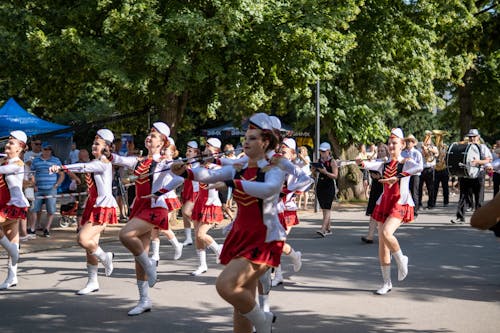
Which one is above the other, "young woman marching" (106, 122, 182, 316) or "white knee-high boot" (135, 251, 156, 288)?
"young woman marching" (106, 122, 182, 316)

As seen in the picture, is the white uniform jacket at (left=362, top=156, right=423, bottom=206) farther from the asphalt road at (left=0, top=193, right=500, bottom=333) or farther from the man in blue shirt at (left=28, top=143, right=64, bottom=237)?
the man in blue shirt at (left=28, top=143, right=64, bottom=237)

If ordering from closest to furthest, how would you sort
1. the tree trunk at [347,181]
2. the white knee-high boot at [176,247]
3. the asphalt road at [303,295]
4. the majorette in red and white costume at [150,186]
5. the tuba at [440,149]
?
the asphalt road at [303,295] → the majorette in red and white costume at [150,186] → the white knee-high boot at [176,247] → the tuba at [440,149] → the tree trunk at [347,181]

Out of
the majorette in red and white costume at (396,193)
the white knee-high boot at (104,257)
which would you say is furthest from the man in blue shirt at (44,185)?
the majorette in red and white costume at (396,193)

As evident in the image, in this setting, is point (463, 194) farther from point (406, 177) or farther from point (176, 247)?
point (176, 247)

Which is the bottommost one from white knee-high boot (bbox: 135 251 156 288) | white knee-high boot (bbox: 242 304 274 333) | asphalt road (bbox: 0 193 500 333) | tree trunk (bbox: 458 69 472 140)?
asphalt road (bbox: 0 193 500 333)

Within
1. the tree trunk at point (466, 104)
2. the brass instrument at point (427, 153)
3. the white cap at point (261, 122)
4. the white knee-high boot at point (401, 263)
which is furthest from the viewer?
the tree trunk at point (466, 104)

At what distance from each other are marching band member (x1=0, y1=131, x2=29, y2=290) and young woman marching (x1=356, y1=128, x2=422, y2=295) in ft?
14.4

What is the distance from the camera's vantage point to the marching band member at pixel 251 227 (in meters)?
5.29

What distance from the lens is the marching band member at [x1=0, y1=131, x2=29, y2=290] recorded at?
29.5ft

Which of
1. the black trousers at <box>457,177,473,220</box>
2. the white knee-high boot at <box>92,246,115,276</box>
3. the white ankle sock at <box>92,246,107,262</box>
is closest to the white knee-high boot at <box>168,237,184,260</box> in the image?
the white knee-high boot at <box>92,246,115,276</box>

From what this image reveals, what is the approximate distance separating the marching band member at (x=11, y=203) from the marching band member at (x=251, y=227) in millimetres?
4105

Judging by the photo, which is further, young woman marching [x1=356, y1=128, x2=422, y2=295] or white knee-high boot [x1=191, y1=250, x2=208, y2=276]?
white knee-high boot [x1=191, y1=250, x2=208, y2=276]

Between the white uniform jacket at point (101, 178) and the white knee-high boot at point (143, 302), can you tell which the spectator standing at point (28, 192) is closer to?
the white uniform jacket at point (101, 178)

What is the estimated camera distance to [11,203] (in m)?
9.09
